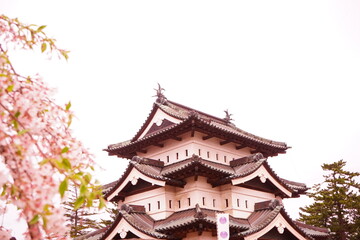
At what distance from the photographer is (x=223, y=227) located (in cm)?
1662

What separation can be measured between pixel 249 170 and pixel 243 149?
4.22 m

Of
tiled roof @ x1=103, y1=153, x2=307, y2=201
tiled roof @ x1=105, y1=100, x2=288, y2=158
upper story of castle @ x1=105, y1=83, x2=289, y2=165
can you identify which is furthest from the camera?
upper story of castle @ x1=105, y1=83, x2=289, y2=165

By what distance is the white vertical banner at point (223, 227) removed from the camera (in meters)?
16.5

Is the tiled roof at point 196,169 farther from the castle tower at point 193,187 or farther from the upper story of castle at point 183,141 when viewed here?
the upper story of castle at point 183,141

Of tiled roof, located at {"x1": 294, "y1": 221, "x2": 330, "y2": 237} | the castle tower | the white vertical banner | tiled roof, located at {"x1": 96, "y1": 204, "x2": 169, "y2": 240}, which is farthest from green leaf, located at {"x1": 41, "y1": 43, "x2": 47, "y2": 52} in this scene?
tiled roof, located at {"x1": 294, "y1": 221, "x2": 330, "y2": 237}

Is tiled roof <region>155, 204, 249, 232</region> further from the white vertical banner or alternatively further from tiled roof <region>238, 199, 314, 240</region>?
the white vertical banner

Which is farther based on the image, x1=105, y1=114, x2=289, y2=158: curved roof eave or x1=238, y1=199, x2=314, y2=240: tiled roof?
x1=105, y1=114, x2=289, y2=158: curved roof eave

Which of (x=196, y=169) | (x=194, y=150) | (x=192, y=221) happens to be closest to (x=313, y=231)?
(x=194, y=150)

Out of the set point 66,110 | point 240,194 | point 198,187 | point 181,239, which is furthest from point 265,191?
point 66,110

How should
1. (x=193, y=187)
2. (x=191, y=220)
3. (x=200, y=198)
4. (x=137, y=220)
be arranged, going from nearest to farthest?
(x=191, y=220) < (x=137, y=220) < (x=200, y=198) < (x=193, y=187)

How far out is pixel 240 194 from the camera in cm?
2120

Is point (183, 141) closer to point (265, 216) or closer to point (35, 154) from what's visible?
point (265, 216)

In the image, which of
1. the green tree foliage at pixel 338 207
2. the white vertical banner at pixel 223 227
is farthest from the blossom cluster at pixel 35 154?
the green tree foliage at pixel 338 207

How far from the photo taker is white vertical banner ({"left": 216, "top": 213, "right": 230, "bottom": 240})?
1652 centimetres
